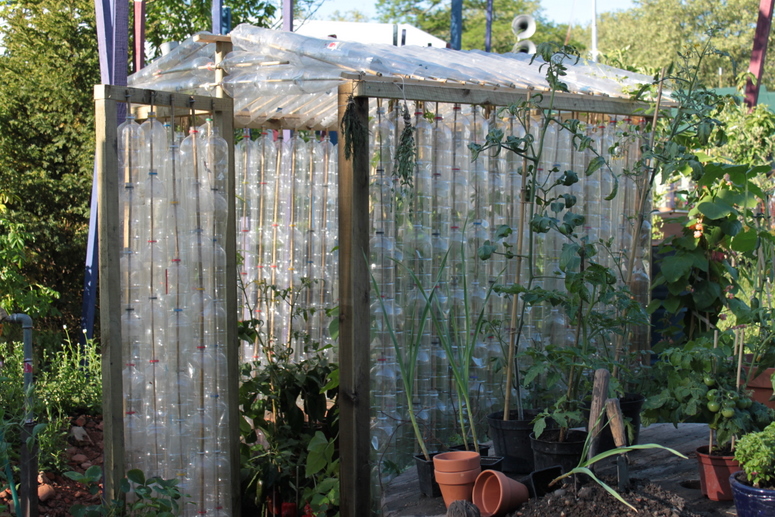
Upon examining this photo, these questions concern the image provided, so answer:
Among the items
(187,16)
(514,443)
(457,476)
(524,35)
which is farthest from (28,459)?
(187,16)

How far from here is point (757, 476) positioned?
2268 millimetres

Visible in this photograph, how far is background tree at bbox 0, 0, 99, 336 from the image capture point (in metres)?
6.62

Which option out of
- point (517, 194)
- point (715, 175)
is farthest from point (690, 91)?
point (517, 194)

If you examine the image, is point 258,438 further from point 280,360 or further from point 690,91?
point 690,91

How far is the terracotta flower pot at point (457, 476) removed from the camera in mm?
2715

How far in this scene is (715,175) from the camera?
378 centimetres

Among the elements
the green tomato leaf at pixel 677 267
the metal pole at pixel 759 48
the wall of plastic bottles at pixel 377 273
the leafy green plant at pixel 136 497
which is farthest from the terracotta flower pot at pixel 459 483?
the metal pole at pixel 759 48

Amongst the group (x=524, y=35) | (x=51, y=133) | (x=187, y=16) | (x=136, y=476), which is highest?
(x=187, y=16)

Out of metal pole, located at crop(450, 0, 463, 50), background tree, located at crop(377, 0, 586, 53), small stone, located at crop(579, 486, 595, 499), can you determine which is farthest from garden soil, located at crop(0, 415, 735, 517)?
background tree, located at crop(377, 0, 586, 53)

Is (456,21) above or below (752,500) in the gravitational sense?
above

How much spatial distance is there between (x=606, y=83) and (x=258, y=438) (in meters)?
2.75

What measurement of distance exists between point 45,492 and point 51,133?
3.90 m

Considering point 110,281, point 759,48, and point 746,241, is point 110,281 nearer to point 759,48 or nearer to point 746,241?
point 746,241

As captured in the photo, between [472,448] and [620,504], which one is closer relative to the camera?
[620,504]
